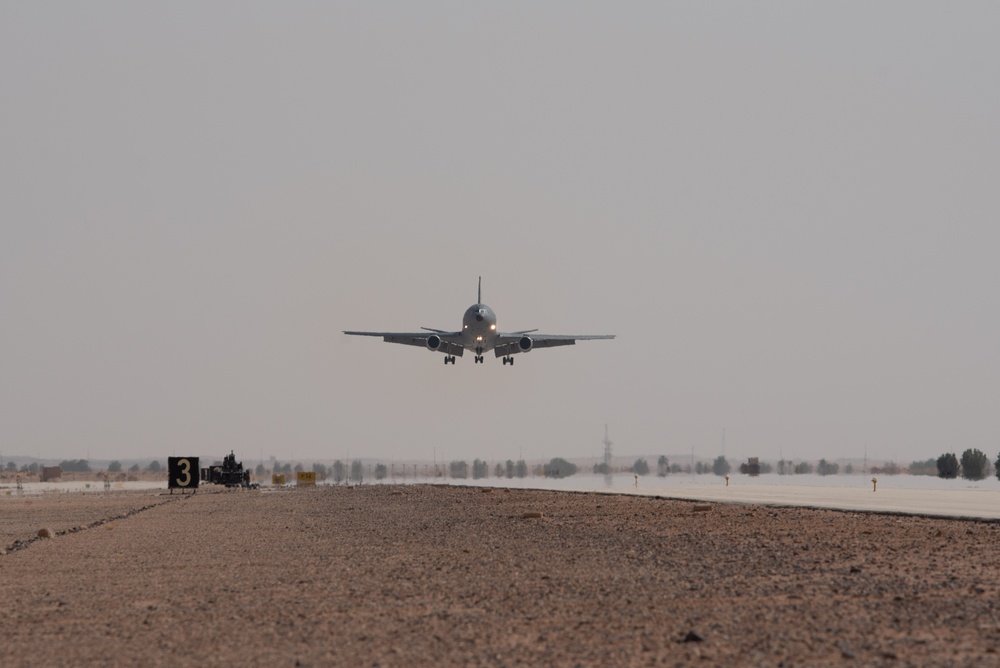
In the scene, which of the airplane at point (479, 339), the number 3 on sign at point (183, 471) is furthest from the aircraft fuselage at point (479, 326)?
the number 3 on sign at point (183, 471)

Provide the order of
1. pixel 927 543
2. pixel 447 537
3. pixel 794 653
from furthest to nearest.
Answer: pixel 447 537 < pixel 927 543 < pixel 794 653

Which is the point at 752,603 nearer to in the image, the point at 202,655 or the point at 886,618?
the point at 886,618

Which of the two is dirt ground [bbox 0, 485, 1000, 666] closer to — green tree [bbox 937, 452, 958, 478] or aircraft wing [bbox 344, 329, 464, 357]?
aircraft wing [bbox 344, 329, 464, 357]

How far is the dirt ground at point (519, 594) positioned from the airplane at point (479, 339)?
147 feet

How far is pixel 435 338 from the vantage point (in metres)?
82.5

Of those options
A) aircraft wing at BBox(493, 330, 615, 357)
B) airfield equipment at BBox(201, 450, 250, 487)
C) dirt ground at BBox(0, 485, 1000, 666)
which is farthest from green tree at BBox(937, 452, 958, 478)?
dirt ground at BBox(0, 485, 1000, 666)

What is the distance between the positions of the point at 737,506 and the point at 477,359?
46029 millimetres

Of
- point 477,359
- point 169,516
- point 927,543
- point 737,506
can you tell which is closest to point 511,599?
point 927,543

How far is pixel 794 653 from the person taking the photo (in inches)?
531

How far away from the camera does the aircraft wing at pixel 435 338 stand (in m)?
84.4

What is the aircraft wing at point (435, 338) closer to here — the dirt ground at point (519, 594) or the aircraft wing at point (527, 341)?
the aircraft wing at point (527, 341)

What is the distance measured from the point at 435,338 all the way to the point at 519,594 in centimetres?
6335

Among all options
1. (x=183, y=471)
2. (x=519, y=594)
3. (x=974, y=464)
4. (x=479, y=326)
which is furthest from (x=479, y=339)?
(x=974, y=464)

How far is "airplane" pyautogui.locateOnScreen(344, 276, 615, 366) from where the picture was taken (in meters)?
82.1
